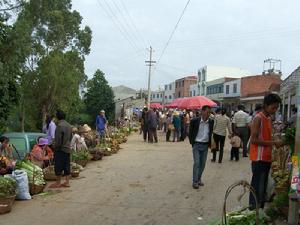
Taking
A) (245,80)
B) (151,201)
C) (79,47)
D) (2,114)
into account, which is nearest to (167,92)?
(245,80)

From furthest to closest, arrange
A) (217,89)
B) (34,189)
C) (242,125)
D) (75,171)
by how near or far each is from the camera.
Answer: (217,89)
(242,125)
(75,171)
(34,189)

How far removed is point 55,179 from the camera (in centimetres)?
1110

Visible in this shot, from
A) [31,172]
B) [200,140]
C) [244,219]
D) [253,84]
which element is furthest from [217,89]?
[244,219]

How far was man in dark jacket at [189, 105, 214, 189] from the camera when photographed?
9.79m

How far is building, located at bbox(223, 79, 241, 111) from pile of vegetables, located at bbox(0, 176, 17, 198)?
4953 cm

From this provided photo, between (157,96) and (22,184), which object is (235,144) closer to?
(22,184)

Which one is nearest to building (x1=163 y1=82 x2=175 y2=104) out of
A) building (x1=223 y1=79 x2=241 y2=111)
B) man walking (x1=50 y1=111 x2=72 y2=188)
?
building (x1=223 y1=79 x2=241 y2=111)

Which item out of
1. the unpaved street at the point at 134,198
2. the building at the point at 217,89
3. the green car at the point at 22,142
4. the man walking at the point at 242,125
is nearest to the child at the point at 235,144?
the man walking at the point at 242,125

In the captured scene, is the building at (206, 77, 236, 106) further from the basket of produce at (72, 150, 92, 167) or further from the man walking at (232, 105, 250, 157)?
the basket of produce at (72, 150, 92, 167)

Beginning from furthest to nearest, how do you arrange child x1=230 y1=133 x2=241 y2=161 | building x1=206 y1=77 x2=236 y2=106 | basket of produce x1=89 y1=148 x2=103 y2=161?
building x1=206 y1=77 x2=236 y2=106 → basket of produce x1=89 y1=148 x2=103 y2=161 → child x1=230 y1=133 x2=241 y2=161

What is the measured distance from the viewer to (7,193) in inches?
320

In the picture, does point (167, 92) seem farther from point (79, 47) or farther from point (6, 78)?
point (6, 78)

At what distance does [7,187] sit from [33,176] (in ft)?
4.38

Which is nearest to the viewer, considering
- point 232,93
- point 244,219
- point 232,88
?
point 244,219
